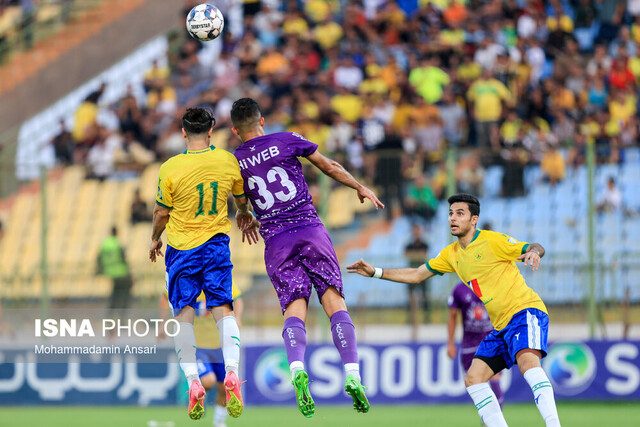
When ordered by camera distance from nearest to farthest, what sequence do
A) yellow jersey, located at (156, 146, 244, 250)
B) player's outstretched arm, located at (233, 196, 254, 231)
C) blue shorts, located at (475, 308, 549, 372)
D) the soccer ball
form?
yellow jersey, located at (156, 146, 244, 250)
blue shorts, located at (475, 308, 549, 372)
player's outstretched arm, located at (233, 196, 254, 231)
the soccer ball

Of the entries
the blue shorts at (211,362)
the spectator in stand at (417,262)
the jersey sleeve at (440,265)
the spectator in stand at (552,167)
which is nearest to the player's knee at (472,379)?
the jersey sleeve at (440,265)

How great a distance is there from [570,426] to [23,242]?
873cm

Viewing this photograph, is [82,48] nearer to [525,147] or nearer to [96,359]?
[96,359]

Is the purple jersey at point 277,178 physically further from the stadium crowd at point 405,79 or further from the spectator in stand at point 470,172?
the stadium crowd at point 405,79

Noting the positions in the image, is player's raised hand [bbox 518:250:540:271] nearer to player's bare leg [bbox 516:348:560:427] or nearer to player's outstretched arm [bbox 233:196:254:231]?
player's bare leg [bbox 516:348:560:427]

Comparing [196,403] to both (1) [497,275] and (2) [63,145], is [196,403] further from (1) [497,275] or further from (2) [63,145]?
(2) [63,145]

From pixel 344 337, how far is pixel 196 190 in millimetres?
1868

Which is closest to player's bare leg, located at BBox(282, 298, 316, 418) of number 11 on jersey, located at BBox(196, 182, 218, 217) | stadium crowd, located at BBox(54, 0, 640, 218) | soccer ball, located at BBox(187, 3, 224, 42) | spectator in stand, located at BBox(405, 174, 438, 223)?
number 11 on jersey, located at BBox(196, 182, 218, 217)

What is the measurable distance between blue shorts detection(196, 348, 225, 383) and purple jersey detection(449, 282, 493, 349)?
313 cm

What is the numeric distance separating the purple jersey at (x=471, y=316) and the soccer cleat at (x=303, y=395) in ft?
15.9

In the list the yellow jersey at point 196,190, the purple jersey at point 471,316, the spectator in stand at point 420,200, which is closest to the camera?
the yellow jersey at point 196,190

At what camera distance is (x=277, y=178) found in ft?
32.0

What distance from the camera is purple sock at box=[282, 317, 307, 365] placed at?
9.46 meters

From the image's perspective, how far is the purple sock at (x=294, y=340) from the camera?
9461 mm
